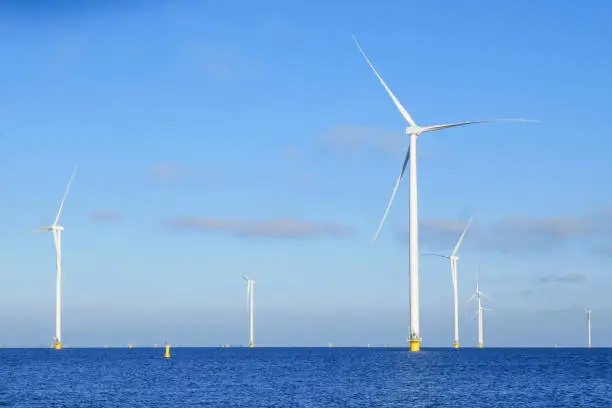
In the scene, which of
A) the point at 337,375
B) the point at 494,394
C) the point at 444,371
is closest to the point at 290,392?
the point at 494,394

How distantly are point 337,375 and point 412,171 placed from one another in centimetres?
3613

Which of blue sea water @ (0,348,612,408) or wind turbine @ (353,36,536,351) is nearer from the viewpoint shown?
blue sea water @ (0,348,612,408)

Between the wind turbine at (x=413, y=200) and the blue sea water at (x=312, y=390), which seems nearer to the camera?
the blue sea water at (x=312, y=390)

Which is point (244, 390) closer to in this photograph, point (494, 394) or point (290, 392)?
point (290, 392)

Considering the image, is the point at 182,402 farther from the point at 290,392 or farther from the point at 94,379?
the point at 94,379

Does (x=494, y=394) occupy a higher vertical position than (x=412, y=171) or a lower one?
lower

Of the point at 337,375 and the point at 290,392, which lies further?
the point at 337,375

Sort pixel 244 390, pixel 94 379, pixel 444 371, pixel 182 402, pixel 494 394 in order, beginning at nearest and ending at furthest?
1. pixel 182 402
2. pixel 494 394
3. pixel 244 390
4. pixel 94 379
5. pixel 444 371

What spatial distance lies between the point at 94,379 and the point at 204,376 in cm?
1701

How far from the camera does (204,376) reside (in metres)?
146

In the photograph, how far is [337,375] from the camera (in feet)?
480

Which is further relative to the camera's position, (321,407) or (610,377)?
(610,377)

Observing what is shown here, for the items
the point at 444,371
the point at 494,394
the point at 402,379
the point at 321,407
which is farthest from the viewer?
the point at 444,371

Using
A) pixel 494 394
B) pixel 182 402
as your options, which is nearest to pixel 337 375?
pixel 494 394
